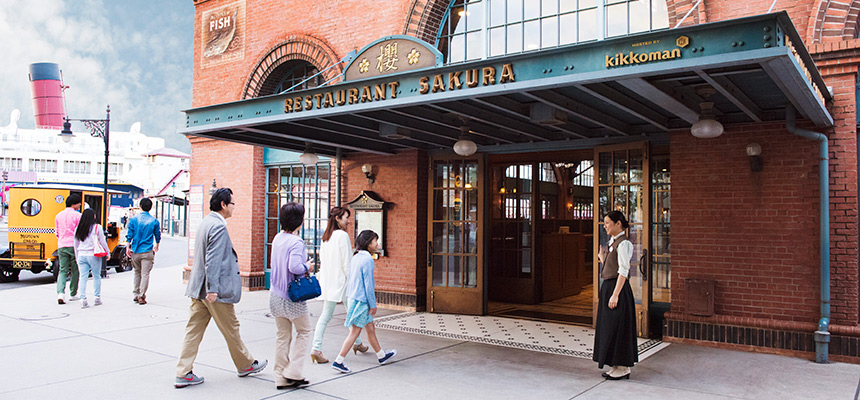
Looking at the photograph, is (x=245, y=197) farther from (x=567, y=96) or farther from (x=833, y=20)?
(x=833, y=20)

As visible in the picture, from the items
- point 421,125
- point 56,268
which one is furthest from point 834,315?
point 56,268

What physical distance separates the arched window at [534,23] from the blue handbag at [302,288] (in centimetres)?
379

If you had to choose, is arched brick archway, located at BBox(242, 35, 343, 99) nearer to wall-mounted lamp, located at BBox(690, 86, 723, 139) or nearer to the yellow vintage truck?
the yellow vintage truck

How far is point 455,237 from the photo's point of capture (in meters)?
9.97

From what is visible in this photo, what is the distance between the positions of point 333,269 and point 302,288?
1.12 m

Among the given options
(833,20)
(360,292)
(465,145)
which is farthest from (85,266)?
(833,20)

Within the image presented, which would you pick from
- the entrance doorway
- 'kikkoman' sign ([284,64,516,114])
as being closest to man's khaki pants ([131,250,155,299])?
'kikkoman' sign ([284,64,516,114])

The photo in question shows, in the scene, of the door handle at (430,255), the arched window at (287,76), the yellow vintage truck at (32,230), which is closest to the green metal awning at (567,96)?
the door handle at (430,255)

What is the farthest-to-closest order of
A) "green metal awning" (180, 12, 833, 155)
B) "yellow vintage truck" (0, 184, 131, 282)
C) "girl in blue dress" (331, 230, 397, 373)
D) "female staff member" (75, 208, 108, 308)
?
"yellow vintage truck" (0, 184, 131, 282)
"female staff member" (75, 208, 108, 308)
"girl in blue dress" (331, 230, 397, 373)
"green metal awning" (180, 12, 833, 155)

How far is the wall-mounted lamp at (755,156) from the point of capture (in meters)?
6.90

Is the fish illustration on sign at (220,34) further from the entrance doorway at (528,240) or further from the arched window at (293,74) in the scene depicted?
the entrance doorway at (528,240)

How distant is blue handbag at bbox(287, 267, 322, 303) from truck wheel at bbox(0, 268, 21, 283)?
12.5 m

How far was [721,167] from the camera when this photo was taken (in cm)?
732

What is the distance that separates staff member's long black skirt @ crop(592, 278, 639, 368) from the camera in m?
5.80
